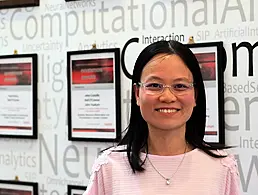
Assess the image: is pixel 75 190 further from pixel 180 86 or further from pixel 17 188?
pixel 180 86

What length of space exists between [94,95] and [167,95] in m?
0.82

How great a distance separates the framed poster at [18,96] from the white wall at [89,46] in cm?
3

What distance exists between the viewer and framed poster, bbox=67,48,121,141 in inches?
68.1

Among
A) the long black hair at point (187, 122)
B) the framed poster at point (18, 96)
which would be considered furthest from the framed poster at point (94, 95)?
the long black hair at point (187, 122)

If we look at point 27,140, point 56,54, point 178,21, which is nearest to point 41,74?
point 56,54

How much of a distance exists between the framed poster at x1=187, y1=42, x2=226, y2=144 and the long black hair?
0.45 metres

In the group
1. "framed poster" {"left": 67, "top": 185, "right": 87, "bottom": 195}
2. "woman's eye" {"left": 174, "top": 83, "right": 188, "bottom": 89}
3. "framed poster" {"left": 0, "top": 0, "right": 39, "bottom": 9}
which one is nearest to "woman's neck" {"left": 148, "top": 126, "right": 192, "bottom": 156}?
"woman's eye" {"left": 174, "top": 83, "right": 188, "bottom": 89}

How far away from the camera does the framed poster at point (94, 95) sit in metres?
1.73

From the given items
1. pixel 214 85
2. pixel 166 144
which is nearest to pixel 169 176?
pixel 166 144

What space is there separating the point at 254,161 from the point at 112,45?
0.68 metres

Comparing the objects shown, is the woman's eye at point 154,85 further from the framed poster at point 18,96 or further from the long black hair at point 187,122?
the framed poster at point 18,96

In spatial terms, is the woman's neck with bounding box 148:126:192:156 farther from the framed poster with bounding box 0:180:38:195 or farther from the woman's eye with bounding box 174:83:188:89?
the framed poster with bounding box 0:180:38:195

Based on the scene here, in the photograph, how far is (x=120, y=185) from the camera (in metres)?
A: 1.05

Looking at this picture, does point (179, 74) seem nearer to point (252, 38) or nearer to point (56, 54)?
point (252, 38)
